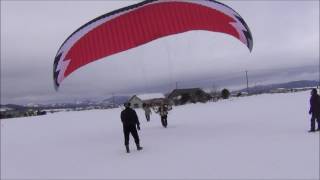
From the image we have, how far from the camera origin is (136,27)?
49.1ft

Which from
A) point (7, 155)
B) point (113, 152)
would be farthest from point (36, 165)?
point (7, 155)

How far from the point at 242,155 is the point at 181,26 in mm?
6643

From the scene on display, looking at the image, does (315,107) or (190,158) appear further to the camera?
(315,107)

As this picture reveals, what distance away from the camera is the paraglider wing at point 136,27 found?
572 inches

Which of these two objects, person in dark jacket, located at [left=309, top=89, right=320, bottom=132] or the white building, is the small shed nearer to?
the white building

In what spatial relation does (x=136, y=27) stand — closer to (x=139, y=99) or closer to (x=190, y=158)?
(x=190, y=158)

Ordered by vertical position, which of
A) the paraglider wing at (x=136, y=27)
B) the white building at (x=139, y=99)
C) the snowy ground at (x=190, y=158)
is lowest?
the snowy ground at (x=190, y=158)

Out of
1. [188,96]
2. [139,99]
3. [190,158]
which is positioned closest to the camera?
[190,158]

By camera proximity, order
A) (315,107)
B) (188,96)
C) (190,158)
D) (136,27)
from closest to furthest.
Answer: (190,158) < (315,107) < (136,27) < (188,96)

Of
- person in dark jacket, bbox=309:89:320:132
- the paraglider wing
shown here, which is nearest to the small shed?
the paraglider wing

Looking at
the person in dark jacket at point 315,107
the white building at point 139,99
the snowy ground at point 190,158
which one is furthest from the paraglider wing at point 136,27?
the white building at point 139,99

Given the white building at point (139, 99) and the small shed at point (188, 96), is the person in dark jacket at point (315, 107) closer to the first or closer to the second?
the small shed at point (188, 96)

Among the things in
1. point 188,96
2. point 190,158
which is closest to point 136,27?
point 190,158

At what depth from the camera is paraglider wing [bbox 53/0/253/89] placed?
1452cm
